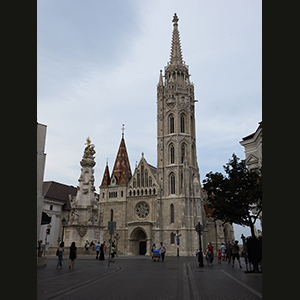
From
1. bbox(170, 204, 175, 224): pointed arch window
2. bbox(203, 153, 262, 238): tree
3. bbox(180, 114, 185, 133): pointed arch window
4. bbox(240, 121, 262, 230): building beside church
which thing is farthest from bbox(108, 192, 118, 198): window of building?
bbox(203, 153, 262, 238): tree

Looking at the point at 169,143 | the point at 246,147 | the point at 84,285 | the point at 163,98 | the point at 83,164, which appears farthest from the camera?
the point at 163,98

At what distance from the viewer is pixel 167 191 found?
173 feet

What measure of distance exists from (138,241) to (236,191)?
38950 millimetres

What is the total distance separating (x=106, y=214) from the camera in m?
56.0

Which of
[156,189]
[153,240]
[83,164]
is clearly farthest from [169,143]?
[83,164]

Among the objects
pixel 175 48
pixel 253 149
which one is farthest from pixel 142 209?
pixel 175 48

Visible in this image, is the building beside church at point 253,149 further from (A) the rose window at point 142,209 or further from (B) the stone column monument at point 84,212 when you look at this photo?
(A) the rose window at point 142,209

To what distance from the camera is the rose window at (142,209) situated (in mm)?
53594

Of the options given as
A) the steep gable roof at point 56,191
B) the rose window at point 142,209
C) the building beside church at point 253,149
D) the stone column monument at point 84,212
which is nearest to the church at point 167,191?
the rose window at point 142,209

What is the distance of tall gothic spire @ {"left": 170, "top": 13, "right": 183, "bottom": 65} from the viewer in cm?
6294
